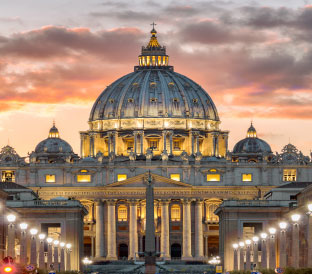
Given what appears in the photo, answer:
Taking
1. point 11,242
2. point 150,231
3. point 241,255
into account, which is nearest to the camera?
point 11,242

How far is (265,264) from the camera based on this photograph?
146 metres

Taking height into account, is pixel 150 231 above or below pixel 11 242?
above

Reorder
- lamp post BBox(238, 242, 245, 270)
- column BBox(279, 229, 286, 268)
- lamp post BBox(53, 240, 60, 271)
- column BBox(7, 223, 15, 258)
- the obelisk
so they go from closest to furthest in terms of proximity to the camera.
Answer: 1. column BBox(7, 223, 15, 258)
2. column BBox(279, 229, 286, 268)
3. lamp post BBox(53, 240, 60, 271)
4. lamp post BBox(238, 242, 245, 270)
5. the obelisk

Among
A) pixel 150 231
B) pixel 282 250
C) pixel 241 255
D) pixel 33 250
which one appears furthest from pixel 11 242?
pixel 150 231

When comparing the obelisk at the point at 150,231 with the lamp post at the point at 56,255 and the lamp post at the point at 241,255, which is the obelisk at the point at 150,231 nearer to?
the lamp post at the point at 241,255

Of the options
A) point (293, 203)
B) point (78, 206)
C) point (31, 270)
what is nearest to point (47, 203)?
point (78, 206)

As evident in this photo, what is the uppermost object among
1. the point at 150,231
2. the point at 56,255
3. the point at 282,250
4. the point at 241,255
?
the point at 150,231

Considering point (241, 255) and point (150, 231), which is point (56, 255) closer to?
point (241, 255)

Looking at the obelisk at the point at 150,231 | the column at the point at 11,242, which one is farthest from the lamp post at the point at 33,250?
the obelisk at the point at 150,231

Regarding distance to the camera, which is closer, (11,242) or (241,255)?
(11,242)

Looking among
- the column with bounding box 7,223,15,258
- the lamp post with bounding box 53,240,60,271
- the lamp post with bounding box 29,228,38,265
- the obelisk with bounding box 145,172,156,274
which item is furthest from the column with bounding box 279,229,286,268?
the obelisk with bounding box 145,172,156,274

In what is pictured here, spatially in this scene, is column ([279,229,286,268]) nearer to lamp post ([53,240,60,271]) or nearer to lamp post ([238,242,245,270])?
lamp post ([238,242,245,270])

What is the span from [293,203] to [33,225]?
3297 centimetres

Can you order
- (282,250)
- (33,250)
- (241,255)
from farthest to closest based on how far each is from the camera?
(241,255) < (33,250) < (282,250)
